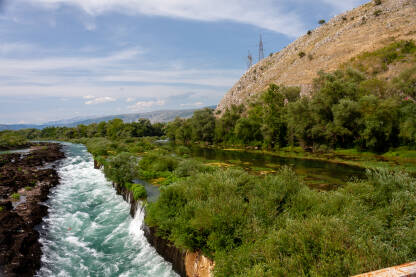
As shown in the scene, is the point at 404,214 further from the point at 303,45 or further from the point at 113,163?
the point at 303,45

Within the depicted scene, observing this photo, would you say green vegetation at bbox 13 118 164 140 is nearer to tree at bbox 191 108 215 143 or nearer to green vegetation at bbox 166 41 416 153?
tree at bbox 191 108 215 143

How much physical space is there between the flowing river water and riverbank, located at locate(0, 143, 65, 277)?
0.75m

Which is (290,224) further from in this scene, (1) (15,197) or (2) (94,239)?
(1) (15,197)

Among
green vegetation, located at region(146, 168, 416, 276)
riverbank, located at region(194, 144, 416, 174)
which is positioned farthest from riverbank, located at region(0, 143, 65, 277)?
riverbank, located at region(194, 144, 416, 174)

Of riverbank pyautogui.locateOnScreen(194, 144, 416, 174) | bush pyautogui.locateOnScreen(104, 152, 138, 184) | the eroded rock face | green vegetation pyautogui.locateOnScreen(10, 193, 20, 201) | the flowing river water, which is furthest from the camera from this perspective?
riverbank pyautogui.locateOnScreen(194, 144, 416, 174)

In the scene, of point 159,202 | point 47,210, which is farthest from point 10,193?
point 159,202

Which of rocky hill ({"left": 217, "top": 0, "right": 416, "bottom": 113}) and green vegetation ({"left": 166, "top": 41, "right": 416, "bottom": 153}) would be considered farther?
rocky hill ({"left": 217, "top": 0, "right": 416, "bottom": 113})

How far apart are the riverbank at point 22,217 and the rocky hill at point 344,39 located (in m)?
73.7

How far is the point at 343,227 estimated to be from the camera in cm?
859

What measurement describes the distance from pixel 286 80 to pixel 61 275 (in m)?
111

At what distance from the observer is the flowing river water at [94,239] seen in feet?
52.3

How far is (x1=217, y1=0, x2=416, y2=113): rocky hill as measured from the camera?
9069 centimetres

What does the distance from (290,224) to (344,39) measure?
12368 cm

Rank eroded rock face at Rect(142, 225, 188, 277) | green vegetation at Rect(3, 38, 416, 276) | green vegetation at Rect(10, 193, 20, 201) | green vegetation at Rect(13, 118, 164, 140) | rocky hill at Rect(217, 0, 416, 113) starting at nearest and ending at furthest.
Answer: green vegetation at Rect(3, 38, 416, 276)
eroded rock face at Rect(142, 225, 188, 277)
green vegetation at Rect(10, 193, 20, 201)
rocky hill at Rect(217, 0, 416, 113)
green vegetation at Rect(13, 118, 164, 140)
